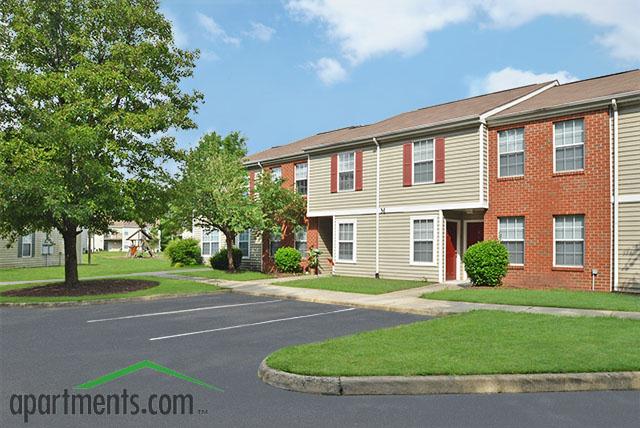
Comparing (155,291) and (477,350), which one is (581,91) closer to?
(477,350)

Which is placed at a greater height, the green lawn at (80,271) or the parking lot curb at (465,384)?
the parking lot curb at (465,384)

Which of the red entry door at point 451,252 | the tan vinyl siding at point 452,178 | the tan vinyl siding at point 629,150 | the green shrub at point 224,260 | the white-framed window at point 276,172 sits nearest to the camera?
the tan vinyl siding at point 629,150

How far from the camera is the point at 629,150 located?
1541cm

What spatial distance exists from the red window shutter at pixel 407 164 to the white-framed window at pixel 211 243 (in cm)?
1538

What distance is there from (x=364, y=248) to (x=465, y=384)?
1611 centimetres

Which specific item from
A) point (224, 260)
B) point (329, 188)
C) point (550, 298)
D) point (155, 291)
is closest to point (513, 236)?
point (550, 298)

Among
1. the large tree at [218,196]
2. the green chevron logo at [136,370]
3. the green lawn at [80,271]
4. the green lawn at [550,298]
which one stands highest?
the large tree at [218,196]

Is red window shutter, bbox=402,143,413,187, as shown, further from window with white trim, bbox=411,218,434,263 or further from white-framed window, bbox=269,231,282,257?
white-framed window, bbox=269,231,282,257

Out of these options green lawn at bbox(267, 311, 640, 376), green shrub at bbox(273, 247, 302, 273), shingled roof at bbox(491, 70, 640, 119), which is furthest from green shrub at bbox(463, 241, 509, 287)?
green shrub at bbox(273, 247, 302, 273)

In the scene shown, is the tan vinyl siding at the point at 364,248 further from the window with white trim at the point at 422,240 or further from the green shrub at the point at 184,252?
the green shrub at the point at 184,252

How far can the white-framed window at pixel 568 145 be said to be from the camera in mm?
16531

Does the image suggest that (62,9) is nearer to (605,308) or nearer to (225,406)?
(225,406)

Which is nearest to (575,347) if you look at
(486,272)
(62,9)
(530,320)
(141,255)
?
(530,320)

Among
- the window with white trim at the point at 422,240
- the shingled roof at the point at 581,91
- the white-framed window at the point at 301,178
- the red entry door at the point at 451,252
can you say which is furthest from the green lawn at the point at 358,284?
the shingled roof at the point at 581,91
